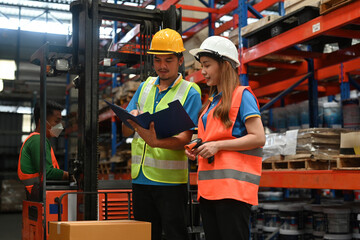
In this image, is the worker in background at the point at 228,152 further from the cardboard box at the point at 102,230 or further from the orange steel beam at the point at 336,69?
the orange steel beam at the point at 336,69

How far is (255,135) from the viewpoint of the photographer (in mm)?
2424

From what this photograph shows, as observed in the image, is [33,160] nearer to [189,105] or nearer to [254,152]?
[189,105]

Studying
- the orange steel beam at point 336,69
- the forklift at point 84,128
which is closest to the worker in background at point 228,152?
the forklift at point 84,128

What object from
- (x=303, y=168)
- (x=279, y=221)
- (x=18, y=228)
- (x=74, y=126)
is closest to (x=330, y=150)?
(x=303, y=168)

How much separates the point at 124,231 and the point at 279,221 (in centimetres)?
370

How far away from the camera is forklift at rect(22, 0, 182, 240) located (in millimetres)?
3400

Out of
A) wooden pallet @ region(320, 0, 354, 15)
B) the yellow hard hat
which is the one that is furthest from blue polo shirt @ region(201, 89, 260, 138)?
wooden pallet @ region(320, 0, 354, 15)

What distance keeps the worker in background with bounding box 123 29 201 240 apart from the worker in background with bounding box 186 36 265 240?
34cm

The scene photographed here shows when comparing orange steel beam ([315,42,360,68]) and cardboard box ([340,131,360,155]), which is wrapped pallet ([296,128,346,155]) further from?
orange steel beam ([315,42,360,68])

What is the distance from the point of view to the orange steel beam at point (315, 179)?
3.82m

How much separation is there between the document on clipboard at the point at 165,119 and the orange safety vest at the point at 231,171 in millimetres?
204

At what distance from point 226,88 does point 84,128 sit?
4.69 ft

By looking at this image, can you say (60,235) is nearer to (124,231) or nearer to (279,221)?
(124,231)

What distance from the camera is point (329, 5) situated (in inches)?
177
